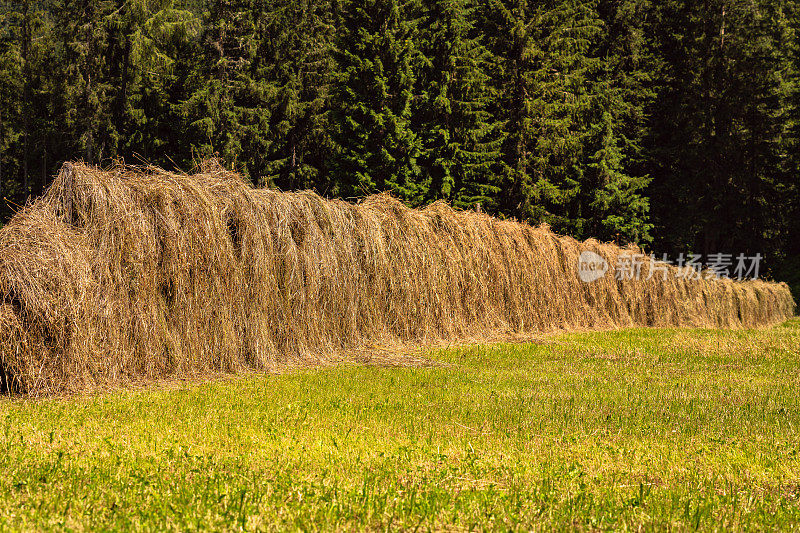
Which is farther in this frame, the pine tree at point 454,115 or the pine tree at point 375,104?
the pine tree at point 454,115

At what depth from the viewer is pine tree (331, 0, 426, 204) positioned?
2784cm

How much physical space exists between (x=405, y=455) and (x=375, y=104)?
86.3 feet

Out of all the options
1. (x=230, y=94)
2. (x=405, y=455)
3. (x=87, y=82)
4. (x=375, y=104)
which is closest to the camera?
(x=405, y=455)

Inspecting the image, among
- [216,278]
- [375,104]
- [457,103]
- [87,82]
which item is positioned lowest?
[216,278]

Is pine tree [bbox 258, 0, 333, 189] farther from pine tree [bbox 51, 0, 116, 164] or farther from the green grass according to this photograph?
the green grass

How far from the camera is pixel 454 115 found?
30266mm

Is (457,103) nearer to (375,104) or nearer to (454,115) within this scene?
(454,115)

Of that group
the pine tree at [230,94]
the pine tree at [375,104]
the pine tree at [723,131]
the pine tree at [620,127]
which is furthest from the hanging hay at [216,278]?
the pine tree at [723,131]

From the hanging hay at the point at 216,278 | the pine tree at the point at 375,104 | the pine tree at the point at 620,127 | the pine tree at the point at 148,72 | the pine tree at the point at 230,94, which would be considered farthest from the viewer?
the pine tree at the point at 620,127

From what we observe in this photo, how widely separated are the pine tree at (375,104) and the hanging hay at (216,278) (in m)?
15.1

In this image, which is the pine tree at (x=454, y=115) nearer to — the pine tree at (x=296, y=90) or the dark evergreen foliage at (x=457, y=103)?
the dark evergreen foliage at (x=457, y=103)

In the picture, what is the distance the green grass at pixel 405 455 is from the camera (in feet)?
10.7

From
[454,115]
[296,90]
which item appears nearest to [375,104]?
[454,115]

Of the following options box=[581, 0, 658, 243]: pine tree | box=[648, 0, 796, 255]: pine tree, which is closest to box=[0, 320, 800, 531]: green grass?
box=[581, 0, 658, 243]: pine tree
